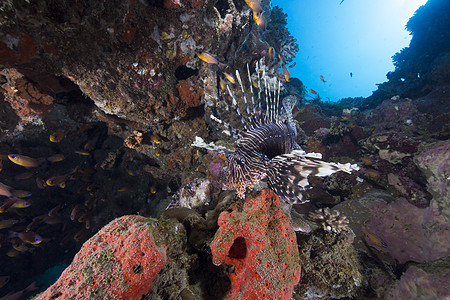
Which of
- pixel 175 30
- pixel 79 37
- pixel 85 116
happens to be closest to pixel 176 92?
pixel 175 30

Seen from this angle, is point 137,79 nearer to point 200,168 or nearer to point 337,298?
point 200,168

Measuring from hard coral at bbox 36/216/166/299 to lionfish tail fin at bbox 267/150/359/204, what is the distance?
1.62 metres

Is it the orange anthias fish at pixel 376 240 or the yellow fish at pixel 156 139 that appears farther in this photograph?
the yellow fish at pixel 156 139

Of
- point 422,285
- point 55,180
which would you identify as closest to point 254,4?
point 422,285

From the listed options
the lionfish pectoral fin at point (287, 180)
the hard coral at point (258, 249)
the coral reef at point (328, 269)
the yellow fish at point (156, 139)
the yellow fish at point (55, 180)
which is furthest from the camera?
the yellow fish at point (55, 180)

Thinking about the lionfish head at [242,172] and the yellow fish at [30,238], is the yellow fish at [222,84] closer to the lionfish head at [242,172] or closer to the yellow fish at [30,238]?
the lionfish head at [242,172]

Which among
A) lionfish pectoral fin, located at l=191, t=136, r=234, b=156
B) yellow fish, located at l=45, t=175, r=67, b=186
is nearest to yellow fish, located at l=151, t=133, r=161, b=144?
lionfish pectoral fin, located at l=191, t=136, r=234, b=156

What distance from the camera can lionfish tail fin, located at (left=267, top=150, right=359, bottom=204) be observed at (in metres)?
2.17

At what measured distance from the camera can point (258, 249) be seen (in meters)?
1.78

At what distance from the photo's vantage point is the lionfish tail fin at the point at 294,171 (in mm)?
2170

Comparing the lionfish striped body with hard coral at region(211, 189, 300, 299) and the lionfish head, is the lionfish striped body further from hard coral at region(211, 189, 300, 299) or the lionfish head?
hard coral at region(211, 189, 300, 299)

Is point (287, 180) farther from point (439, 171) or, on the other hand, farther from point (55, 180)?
point (55, 180)

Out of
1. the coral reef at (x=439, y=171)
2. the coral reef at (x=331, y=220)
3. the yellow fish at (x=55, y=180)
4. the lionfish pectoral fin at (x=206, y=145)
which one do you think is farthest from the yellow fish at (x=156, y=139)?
the coral reef at (x=439, y=171)

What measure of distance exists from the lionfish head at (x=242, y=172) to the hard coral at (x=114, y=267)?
119cm
